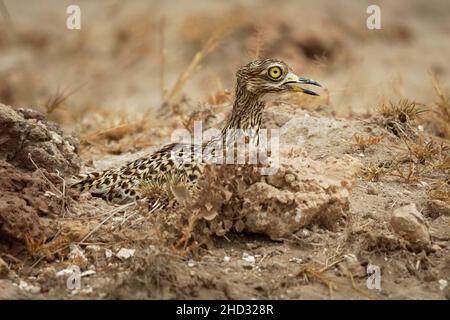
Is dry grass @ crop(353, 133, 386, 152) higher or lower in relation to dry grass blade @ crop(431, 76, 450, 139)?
lower

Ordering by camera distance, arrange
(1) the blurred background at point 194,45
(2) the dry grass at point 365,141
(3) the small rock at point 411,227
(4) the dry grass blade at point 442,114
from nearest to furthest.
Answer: (3) the small rock at point 411,227
(2) the dry grass at point 365,141
(4) the dry grass blade at point 442,114
(1) the blurred background at point 194,45

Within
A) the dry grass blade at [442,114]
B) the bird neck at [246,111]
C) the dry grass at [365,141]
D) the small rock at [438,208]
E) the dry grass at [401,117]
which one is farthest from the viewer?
the dry grass blade at [442,114]

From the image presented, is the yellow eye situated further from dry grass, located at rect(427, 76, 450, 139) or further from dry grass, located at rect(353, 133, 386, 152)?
dry grass, located at rect(427, 76, 450, 139)

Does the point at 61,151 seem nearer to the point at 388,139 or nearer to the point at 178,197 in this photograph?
the point at 178,197

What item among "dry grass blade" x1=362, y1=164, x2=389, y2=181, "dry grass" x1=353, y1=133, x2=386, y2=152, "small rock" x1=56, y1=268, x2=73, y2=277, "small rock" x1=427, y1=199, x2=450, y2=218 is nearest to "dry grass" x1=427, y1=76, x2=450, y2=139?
"dry grass" x1=353, y1=133, x2=386, y2=152

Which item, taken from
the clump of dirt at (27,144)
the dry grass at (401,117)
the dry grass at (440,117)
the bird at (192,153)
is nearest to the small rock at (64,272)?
the bird at (192,153)

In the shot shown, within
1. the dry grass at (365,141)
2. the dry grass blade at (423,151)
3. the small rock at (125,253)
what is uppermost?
the dry grass at (365,141)

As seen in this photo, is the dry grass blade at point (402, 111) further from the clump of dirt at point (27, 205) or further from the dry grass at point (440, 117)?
the clump of dirt at point (27, 205)

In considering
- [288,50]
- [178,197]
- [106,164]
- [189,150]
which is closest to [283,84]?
[189,150]

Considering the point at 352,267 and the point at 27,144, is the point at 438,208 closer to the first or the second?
the point at 352,267
